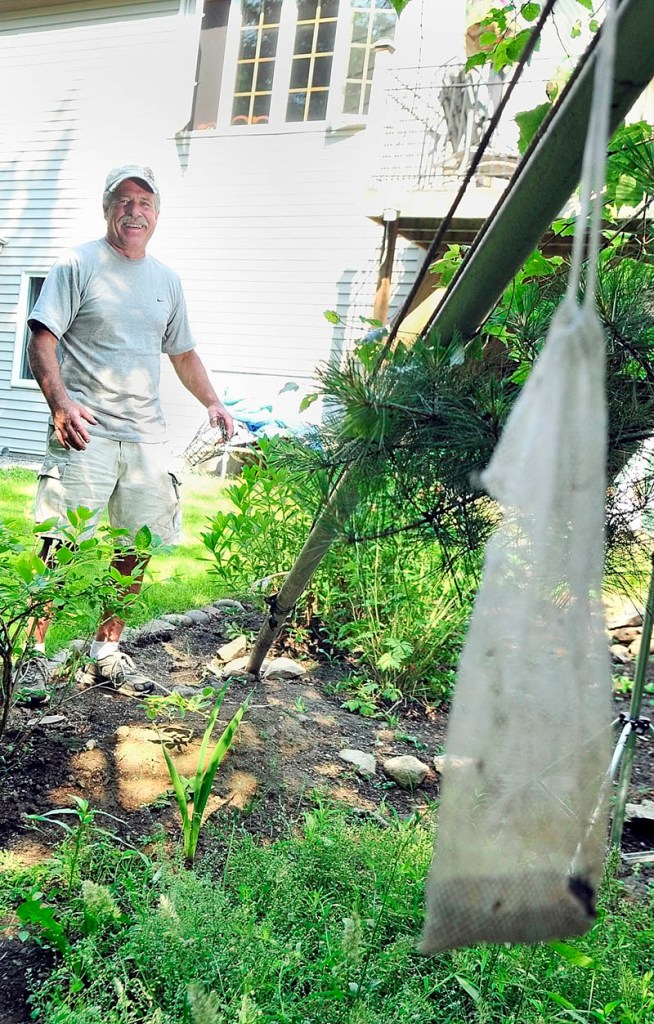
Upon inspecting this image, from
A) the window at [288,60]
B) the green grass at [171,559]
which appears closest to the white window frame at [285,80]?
the window at [288,60]

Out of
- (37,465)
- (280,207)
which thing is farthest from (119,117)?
(37,465)

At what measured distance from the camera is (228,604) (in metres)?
4.79

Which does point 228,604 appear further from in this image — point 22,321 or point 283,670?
point 22,321

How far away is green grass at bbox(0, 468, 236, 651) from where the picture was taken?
2.90 metres

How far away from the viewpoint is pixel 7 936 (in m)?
1.79

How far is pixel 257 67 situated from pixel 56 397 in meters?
8.91

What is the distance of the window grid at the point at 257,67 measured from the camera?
10.2 meters

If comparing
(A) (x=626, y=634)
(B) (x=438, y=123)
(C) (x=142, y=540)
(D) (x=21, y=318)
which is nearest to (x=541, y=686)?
(C) (x=142, y=540)

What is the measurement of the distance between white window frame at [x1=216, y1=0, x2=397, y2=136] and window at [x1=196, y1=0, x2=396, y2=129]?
0.04 ft

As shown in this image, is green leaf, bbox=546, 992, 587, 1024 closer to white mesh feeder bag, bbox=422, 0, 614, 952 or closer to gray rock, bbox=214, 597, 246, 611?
white mesh feeder bag, bbox=422, 0, 614, 952

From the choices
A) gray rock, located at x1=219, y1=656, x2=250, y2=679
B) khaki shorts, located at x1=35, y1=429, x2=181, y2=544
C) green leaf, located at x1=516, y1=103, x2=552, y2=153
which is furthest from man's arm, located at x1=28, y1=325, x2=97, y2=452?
green leaf, located at x1=516, y1=103, x2=552, y2=153

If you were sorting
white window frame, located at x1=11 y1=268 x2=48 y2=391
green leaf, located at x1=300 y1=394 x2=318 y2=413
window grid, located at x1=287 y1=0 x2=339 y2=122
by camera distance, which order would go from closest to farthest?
green leaf, located at x1=300 y1=394 x2=318 y2=413, window grid, located at x1=287 y1=0 x2=339 y2=122, white window frame, located at x1=11 y1=268 x2=48 y2=391

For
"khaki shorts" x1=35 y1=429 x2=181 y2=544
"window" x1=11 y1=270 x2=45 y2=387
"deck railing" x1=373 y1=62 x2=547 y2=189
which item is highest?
"deck railing" x1=373 y1=62 x2=547 y2=189

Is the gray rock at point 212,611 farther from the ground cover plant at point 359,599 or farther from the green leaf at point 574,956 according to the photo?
the green leaf at point 574,956
